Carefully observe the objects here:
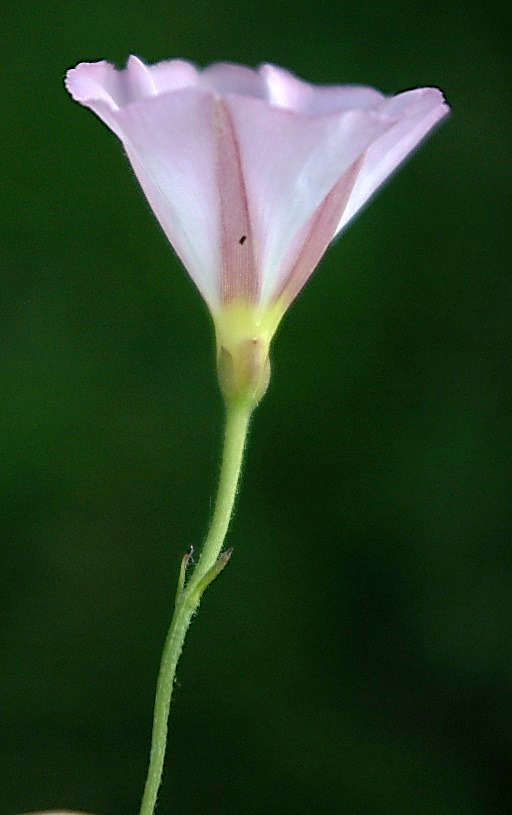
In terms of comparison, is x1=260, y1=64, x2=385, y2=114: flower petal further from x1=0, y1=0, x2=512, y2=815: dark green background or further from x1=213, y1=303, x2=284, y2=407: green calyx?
x1=0, y1=0, x2=512, y2=815: dark green background

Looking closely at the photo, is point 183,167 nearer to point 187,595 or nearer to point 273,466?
point 187,595

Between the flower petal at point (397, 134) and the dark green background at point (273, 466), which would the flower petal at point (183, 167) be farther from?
the dark green background at point (273, 466)

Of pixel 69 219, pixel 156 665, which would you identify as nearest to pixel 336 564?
pixel 156 665

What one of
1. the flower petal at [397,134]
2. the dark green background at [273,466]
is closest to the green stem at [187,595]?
the flower petal at [397,134]

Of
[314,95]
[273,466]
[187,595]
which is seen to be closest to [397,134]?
[314,95]

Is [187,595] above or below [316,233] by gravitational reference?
below
